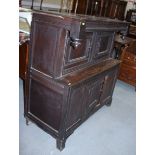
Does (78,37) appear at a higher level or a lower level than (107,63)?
higher

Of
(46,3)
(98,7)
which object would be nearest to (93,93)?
(98,7)

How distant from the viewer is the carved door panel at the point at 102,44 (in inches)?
82.8

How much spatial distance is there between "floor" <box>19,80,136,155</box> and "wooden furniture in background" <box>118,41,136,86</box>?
817 millimetres

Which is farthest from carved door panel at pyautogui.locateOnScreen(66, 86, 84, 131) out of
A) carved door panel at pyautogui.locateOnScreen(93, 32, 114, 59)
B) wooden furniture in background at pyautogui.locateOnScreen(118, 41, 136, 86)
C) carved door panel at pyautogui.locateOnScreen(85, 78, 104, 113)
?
wooden furniture in background at pyautogui.locateOnScreen(118, 41, 136, 86)

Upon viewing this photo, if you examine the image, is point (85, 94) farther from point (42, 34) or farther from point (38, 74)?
point (42, 34)

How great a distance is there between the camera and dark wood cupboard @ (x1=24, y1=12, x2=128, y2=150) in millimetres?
1565

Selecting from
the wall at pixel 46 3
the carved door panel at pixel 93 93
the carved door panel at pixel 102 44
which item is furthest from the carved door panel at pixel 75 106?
the wall at pixel 46 3

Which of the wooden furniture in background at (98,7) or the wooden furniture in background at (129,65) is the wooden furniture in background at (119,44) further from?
the wooden furniture in background at (98,7)

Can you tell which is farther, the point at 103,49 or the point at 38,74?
the point at 103,49

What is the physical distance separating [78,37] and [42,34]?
0.40 m

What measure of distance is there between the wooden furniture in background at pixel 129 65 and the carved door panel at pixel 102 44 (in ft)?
3.18

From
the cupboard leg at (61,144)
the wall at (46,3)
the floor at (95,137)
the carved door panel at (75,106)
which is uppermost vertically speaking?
the wall at (46,3)

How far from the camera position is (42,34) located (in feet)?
5.43
